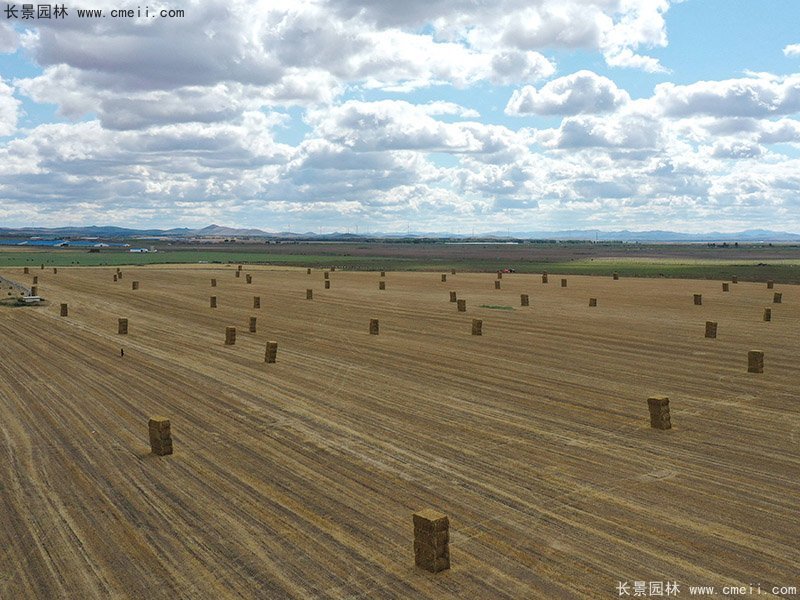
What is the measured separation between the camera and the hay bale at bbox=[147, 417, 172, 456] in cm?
1525

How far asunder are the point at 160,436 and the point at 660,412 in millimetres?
11427

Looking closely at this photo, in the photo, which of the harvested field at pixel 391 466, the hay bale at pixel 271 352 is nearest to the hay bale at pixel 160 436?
the harvested field at pixel 391 466

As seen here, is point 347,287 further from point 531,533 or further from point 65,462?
point 531,533

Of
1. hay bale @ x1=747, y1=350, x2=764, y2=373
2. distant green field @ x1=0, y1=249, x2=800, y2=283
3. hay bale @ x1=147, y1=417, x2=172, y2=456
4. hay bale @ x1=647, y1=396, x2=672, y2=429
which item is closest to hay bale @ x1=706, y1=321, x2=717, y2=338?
hay bale @ x1=747, y1=350, x2=764, y2=373

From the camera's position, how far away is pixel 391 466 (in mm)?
14695

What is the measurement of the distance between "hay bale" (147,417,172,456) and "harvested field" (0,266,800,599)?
238 mm

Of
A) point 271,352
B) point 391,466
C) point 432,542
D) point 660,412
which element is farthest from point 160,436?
point 660,412

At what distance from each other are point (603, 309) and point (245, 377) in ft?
89.9

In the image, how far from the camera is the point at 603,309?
1762 inches

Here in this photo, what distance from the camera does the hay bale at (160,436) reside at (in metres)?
15.3

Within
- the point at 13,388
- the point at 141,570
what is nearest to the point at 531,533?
the point at 141,570

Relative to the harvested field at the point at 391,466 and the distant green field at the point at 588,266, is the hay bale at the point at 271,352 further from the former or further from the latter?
the distant green field at the point at 588,266

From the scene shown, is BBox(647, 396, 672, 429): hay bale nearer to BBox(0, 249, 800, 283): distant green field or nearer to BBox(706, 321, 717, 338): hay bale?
BBox(706, 321, 717, 338): hay bale

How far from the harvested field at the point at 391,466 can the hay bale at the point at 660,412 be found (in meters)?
0.33
